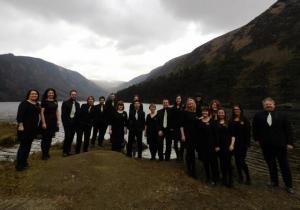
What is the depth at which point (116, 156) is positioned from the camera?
1127 cm

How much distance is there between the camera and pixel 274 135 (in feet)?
31.9

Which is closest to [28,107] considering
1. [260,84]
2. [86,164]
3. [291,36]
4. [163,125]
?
[86,164]

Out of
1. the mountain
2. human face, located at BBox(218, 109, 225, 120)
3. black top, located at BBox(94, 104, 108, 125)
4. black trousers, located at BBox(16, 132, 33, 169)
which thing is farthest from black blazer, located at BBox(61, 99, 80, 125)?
the mountain

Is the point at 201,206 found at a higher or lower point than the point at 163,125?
lower

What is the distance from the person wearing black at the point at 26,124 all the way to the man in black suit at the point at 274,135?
8404mm

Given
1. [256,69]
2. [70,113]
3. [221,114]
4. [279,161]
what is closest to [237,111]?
[221,114]

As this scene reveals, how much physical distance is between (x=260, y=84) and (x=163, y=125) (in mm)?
92452

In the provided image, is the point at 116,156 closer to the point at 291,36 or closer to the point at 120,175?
the point at 120,175

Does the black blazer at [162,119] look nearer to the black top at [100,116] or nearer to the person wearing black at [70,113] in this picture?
the person wearing black at [70,113]

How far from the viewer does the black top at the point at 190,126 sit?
10.4m

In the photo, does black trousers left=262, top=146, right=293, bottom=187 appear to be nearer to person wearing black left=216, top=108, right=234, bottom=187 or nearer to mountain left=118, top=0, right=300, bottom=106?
person wearing black left=216, top=108, right=234, bottom=187

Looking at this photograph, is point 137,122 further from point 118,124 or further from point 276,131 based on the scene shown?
point 276,131

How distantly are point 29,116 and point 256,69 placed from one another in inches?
A: 4259

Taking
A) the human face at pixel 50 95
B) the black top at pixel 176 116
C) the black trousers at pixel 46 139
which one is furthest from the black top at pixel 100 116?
the black top at pixel 176 116
